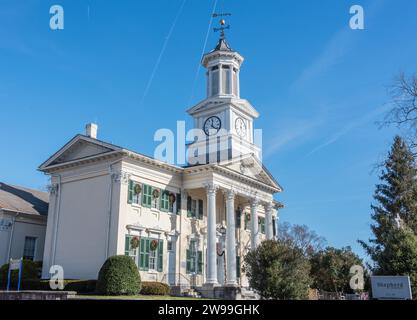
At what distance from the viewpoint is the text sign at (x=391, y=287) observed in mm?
15795

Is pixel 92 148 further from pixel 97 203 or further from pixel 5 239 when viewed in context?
pixel 5 239

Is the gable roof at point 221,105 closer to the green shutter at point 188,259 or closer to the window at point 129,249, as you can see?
the green shutter at point 188,259

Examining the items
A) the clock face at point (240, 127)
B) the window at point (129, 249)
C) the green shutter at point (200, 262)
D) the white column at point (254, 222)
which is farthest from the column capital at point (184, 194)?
the clock face at point (240, 127)

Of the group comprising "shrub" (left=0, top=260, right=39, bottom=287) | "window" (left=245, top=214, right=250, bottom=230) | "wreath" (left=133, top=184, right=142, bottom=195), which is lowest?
"shrub" (left=0, top=260, right=39, bottom=287)

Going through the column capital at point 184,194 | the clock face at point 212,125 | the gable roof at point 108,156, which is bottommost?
the column capital at point 184,194

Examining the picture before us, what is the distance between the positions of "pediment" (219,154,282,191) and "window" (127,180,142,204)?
6.48 metres

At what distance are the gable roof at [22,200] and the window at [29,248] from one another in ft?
6.15

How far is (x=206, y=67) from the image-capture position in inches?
1647

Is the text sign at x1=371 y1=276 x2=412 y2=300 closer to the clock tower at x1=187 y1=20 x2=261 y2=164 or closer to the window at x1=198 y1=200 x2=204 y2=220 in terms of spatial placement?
the window at x1=198 y1=200 x2=204 y2=220

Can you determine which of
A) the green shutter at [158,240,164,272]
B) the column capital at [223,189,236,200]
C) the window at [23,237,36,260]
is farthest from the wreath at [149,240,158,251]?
the window at [23,237,36,260]

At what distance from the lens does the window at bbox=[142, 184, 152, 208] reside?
1116 inches
